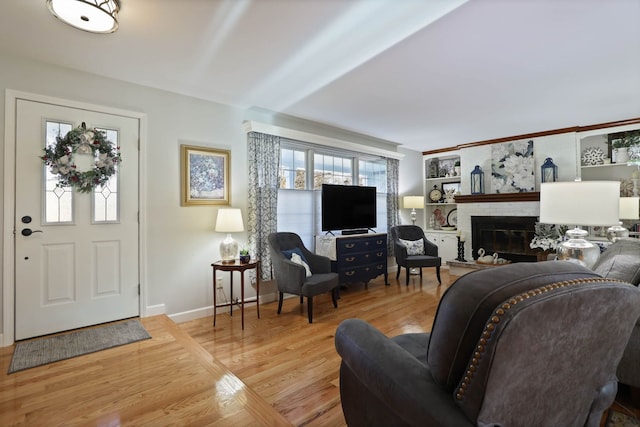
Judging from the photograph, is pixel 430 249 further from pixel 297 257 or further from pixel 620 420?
pixel 620 420

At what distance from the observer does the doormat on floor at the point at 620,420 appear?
163cm

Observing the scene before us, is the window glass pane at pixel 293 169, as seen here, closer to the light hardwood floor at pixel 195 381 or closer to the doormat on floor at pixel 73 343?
the light hardwood floor at pixel 195 381

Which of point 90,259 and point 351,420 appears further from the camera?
point 90,259

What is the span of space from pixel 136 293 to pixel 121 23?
238cm

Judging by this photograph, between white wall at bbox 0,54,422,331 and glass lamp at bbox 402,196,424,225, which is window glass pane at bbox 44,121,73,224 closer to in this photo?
white wall at bbox 0,54,422,331

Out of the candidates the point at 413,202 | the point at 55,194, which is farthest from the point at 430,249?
the point at 55,194

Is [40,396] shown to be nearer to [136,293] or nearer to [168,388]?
[168,388]

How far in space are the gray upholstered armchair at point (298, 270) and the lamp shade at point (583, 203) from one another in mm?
2158

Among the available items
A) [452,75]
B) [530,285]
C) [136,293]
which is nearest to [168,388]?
[136,293]

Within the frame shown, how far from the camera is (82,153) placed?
2.77m

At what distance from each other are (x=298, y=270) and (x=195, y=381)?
1.50m

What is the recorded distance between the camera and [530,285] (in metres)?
0.86

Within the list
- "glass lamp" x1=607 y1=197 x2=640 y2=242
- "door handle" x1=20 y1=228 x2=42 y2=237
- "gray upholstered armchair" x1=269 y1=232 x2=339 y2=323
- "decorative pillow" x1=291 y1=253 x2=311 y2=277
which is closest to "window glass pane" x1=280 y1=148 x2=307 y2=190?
"gray upholstered armchair" x1=269 y1=232 x2=339 y2=323

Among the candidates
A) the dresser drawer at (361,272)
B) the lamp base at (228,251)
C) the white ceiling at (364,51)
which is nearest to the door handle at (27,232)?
the white ceiling at (364,51)
